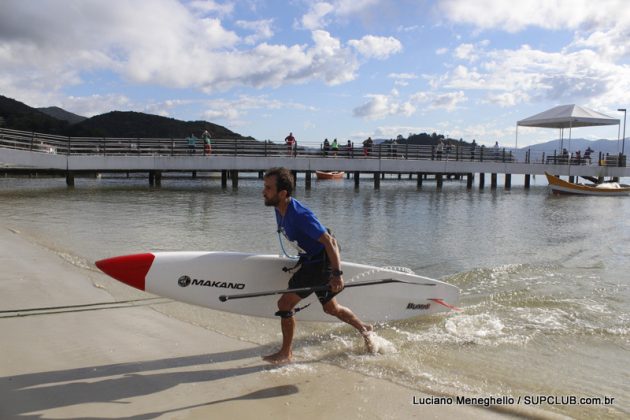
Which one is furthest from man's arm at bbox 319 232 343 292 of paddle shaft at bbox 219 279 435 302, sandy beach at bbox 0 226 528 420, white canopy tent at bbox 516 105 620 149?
white canopy tent at bbox 516 105 620 149

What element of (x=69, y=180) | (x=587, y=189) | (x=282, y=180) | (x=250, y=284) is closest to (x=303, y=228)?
(x=282, y=180)

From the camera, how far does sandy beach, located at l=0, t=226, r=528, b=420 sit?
3.16m

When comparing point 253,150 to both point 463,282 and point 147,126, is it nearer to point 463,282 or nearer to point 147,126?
point 463,282

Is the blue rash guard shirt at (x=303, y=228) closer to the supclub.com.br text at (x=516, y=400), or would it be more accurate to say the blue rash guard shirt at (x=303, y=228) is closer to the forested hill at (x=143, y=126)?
the supclub.com.br text at (x=516, y=400)

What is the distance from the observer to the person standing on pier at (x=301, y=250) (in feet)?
12.3

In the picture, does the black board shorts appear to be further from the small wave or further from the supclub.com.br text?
the small wave

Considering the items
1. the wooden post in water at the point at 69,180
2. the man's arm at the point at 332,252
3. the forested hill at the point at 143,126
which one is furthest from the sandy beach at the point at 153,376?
the forested hill at the point at 143,126

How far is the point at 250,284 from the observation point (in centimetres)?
458

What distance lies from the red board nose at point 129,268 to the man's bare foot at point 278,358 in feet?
4.13

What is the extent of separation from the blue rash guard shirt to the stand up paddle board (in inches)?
16.0

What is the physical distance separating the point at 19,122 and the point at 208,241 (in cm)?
4991

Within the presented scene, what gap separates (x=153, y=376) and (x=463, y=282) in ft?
18.2

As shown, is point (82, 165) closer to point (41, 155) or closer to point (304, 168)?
point (41, 155)

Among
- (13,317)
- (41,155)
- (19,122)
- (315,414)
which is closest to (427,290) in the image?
(315,414)
